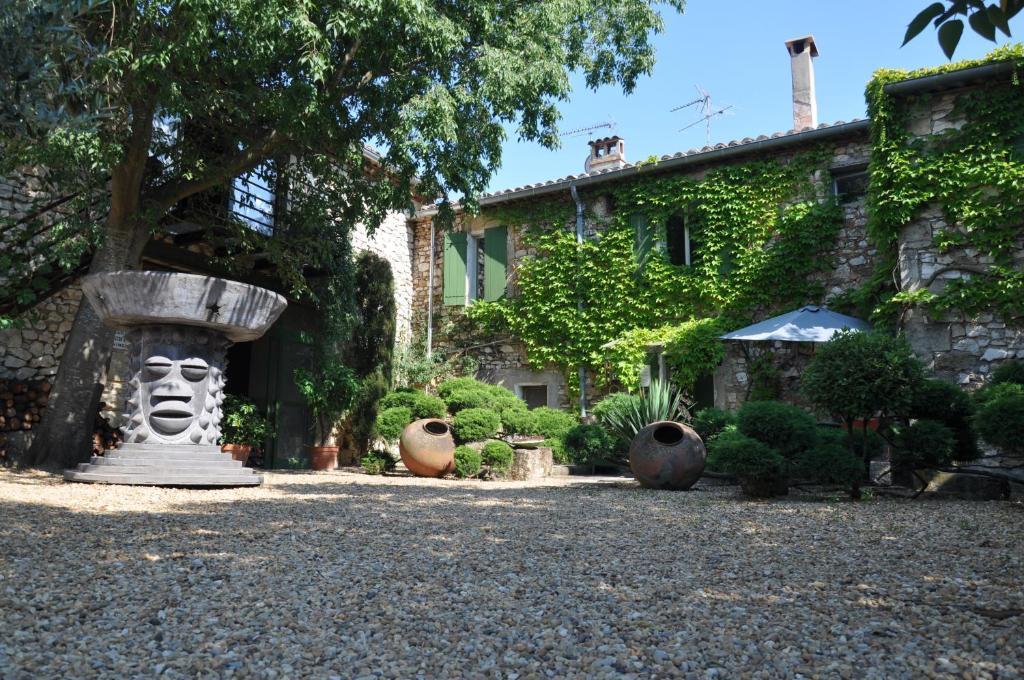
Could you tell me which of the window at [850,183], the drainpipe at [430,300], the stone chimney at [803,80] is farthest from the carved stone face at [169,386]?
the stone chimney at [803,80]

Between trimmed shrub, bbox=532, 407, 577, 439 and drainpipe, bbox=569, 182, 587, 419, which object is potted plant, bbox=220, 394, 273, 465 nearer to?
trimmed shrub, bbox=532, 407, 577, 439

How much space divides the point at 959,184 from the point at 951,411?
141 inches

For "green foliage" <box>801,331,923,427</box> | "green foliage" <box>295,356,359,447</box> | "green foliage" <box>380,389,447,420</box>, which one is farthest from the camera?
"green foliage" <box>295,356,359,447</box>

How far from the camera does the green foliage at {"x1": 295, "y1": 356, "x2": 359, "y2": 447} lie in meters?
10.0

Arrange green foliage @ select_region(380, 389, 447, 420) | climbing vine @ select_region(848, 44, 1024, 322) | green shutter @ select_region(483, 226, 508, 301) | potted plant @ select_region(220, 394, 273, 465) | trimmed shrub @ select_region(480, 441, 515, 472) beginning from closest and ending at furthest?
climbing vine @ select_region(848, 44, 1024, 322) < trimmed shrub @ select_region(480, 441, 515, 472) < green foliage @ select_region(380, 389, 447, 420) < potted plant @ select_region(220, 394, 273, 465) < green shutter @ select_region(483, 226, 508, 301)

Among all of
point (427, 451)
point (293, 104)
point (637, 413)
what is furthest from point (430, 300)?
point (293, 104)

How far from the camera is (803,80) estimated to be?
438 inches

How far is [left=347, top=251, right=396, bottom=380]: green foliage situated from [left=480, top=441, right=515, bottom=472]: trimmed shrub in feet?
11.7

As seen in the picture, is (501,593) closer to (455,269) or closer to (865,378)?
(865,378)

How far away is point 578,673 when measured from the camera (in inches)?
73.9

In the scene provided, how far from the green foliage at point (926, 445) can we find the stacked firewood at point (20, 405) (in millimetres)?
8021

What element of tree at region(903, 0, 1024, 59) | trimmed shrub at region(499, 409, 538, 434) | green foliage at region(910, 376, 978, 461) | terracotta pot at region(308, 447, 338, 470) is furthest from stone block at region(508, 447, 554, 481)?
tree at region(903, 0, 1024, 59)

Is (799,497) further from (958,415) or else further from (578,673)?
(578,673)

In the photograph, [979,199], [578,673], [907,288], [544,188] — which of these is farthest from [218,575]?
[544,188]
